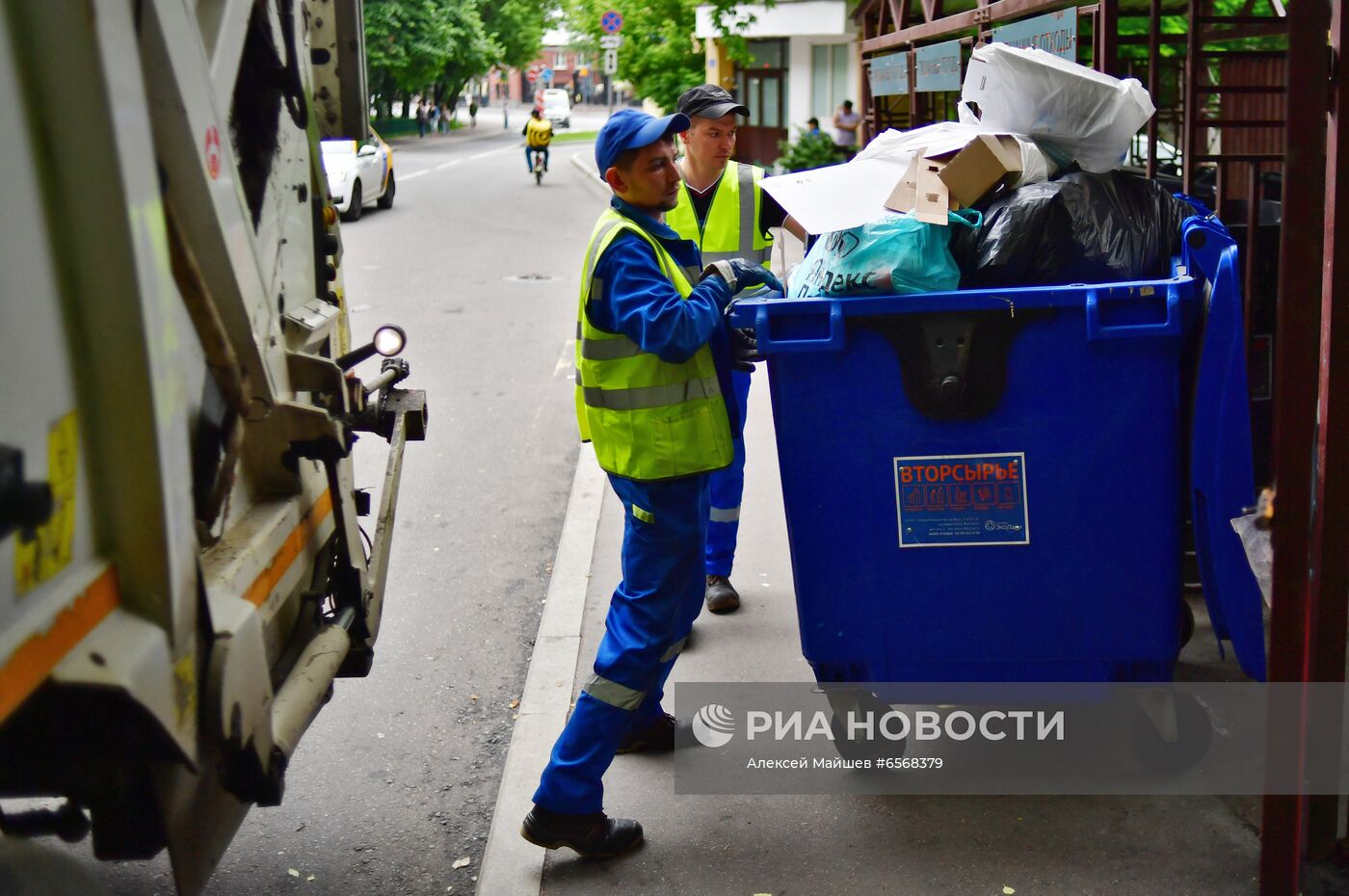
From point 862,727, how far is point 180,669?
6.64 feet

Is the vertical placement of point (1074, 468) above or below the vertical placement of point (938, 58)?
below

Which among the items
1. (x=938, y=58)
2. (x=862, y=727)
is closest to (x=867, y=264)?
(x=862, y=727)

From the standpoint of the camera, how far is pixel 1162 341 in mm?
3248

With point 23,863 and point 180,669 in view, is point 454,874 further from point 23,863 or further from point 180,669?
point 23,863

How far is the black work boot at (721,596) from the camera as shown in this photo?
5004 millimetres

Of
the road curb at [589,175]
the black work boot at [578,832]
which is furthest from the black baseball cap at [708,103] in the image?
the road curb at [589,175]

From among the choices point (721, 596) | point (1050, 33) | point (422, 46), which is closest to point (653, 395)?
point (721, 596)

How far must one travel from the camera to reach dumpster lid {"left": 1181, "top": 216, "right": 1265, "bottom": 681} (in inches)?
125

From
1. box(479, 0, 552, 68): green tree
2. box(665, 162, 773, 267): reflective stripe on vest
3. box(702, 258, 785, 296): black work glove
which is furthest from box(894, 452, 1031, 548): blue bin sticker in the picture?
box(479, 0, 552, 68): green tree

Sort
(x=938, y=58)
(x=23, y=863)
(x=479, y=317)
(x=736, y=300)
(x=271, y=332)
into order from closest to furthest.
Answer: (x=23, y=863)
(x=271, y=332)
(x=736, y=300)
(x=938, y=58)
(x=479, y=317)

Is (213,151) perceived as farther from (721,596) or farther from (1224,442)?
(721,596)

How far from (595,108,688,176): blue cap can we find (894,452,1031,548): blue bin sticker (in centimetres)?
97

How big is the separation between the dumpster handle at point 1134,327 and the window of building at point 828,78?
89.1 ft

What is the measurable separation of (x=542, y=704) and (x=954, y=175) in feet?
6.64
